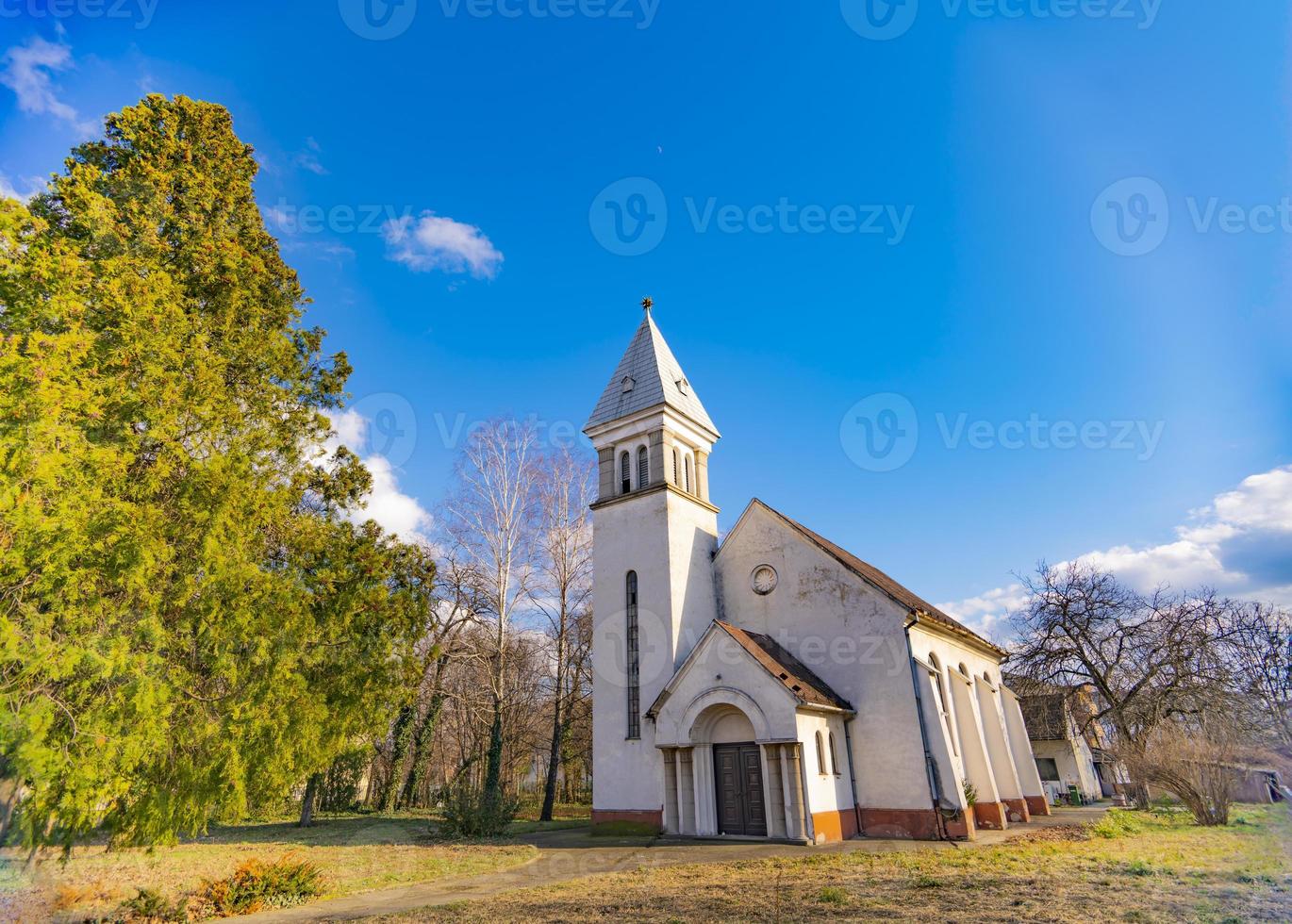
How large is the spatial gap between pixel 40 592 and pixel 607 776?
1454 centimetres

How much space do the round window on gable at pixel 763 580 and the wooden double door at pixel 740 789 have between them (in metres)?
4.98

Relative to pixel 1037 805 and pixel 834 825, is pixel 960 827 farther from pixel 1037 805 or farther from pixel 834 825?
pixel 1037 805

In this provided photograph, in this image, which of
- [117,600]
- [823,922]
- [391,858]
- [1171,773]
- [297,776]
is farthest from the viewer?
[1171,773]

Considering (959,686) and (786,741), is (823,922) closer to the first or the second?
(786,741)

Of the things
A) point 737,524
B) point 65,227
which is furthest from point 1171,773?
point 65,227

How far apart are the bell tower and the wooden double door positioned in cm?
176

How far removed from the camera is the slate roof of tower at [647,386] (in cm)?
2334

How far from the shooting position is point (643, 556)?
71.1ft

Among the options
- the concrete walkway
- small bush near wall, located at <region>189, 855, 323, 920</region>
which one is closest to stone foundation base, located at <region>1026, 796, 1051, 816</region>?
the concrete walkway

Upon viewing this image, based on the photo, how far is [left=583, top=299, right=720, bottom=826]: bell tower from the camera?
782 inches

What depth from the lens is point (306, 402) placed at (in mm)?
15430

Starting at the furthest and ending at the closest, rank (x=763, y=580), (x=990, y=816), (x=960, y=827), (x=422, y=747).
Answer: (x=422, y=747), (x=763, y=580), (x=990, y=816), (x=960, y=827)

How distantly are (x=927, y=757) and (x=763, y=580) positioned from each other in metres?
6.64

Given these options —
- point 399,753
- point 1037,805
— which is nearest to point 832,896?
point 1037,805
